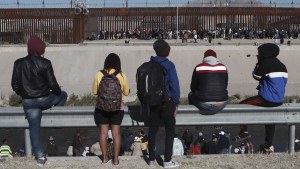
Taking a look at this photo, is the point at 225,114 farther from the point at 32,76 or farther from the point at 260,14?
the point at 260,14

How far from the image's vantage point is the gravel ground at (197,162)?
8617 mm

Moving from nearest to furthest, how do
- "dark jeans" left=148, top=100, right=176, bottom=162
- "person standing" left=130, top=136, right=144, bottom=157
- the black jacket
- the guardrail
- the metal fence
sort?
"dark jeans" left=148, top=100, right=176, bottom=162 → the black jacket → the guardrail → "person standing" left=130, top=136, right=144, bottom=157 → the metal fence

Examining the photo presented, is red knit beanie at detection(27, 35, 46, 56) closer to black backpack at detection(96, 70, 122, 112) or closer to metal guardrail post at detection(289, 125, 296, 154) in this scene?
black backpack at detection(96, 70, 122, 112)

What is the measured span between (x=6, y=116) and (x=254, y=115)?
12.5 feet

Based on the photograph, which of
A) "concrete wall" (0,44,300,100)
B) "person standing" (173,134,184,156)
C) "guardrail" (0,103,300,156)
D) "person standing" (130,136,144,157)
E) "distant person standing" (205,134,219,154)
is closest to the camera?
"guardrail" (0,103,300,156)

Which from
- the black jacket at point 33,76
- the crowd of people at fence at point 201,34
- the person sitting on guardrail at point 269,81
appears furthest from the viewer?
the crowd of people at fence at point 201,34

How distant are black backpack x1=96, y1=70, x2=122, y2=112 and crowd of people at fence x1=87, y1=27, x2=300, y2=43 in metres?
53.4

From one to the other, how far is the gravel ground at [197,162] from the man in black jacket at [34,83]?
268mm

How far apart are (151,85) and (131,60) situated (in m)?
39.1

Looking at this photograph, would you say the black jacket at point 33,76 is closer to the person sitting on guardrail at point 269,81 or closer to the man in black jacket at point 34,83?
the man in black jacket at point 34,83

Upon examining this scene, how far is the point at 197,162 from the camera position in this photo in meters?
8.82

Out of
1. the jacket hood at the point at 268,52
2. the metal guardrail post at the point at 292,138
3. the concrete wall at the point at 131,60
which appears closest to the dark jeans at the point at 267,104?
the metal guardrail post at the point at 292,138

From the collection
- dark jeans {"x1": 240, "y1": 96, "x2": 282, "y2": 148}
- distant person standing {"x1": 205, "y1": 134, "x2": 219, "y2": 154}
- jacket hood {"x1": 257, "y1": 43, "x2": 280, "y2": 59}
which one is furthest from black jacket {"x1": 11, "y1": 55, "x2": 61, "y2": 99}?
distant person standing {"x1": 205, "y1": 134, "x2": 219, "y2": 154}

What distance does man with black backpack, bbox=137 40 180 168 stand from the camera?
28.1ft
